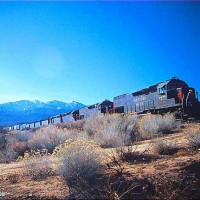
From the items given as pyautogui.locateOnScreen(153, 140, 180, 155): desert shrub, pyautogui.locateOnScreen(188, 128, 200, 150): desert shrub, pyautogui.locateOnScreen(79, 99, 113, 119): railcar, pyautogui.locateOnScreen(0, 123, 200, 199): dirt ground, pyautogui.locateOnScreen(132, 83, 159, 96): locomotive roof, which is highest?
pyautogui.locateOnScreen(132, 83, 159, 96): locomotive roof

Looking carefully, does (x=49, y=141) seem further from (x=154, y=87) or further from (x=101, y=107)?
(x=101, y=107)

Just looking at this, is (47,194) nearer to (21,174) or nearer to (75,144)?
(75,144)

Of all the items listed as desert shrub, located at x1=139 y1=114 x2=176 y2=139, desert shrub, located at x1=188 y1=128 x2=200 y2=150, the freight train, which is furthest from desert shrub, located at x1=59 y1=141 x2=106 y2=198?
the freight train

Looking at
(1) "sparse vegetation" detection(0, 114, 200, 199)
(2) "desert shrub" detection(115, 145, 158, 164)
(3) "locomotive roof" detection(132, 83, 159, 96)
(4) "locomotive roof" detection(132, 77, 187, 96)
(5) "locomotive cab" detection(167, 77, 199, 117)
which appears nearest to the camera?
(1) "sparse vegetation" detection(0, 114, 200, 199)

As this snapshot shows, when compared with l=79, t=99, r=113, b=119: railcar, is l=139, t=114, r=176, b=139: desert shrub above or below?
below

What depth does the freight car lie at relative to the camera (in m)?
19.1

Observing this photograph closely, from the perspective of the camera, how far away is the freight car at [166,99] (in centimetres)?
1912

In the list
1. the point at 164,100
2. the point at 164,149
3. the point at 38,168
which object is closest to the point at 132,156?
the point at 164,149

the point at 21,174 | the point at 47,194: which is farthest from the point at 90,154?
the point at 21,174

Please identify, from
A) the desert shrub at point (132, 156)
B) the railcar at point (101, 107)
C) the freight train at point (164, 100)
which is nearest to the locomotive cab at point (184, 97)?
the freight train at point (164, 100)

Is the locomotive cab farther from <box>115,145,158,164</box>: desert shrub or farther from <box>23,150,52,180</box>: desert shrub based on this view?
<box>23,150,52,180</box>: desert shrub

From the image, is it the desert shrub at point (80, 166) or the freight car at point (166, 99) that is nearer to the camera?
the desert shrub at point (80, 166)

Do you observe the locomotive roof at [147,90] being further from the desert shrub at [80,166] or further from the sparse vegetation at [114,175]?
the desert shrub at [80,166]

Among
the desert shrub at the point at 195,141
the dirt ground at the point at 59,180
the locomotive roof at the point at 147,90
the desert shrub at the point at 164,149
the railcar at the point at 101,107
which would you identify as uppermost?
the locomotive roof at the point at 147,90
